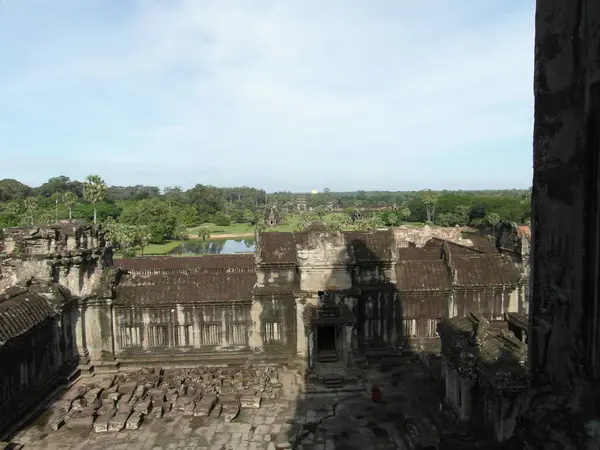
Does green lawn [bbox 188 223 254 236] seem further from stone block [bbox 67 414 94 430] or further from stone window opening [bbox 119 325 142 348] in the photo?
stone block [bbox 67 414 94 430]

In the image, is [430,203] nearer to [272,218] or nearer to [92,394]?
[272,218]

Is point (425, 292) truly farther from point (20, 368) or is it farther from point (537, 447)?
point (537, 447)

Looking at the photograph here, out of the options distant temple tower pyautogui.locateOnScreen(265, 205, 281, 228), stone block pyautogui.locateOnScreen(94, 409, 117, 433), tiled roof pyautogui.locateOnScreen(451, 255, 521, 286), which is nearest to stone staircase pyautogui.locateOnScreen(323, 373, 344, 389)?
tiled roof pyautogui.locateOnScreen(451, 255, 521, 286)

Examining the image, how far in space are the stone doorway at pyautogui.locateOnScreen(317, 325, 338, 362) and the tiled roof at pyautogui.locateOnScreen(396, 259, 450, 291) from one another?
3.77 metres

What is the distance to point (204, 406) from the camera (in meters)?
16.0

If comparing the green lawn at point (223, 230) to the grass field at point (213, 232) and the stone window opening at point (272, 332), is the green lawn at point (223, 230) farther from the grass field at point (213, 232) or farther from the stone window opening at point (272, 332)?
the stone window opening at point (272, 332)

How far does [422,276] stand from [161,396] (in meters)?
12.0

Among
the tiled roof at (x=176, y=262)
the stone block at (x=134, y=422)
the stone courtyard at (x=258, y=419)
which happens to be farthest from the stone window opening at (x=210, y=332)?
the tiled roof at (x=176, y=262)

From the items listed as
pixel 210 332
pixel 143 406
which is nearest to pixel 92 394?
pixel 143 406

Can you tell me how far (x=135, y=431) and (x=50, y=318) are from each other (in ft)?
19.3

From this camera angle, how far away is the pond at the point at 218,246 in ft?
273

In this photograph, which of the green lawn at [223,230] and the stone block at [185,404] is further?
the green lawn at [223,230]

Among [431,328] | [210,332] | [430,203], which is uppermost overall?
[430,203]

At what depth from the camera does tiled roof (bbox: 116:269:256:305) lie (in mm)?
19953
